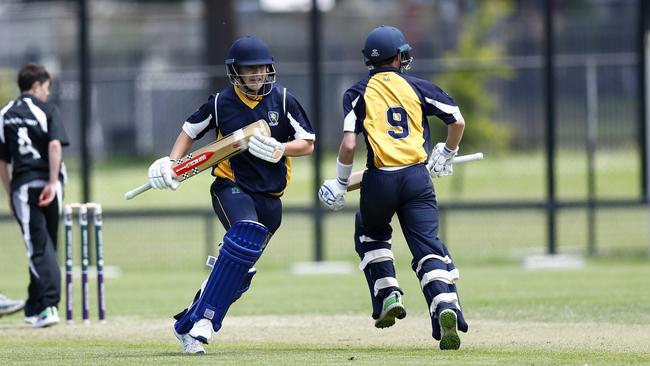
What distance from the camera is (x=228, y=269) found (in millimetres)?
7676

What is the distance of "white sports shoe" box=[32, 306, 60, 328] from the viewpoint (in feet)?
32.9

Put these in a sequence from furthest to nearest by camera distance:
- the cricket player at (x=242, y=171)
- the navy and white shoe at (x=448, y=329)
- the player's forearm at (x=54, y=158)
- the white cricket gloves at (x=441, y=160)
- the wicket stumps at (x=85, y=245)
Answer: the player's forearm at (x=54, y=158)
the wicket stumps at (x=85, y=245)
the white cricket gloves at (x=441, y=160)
the cricket player at (x=242, y=171)
the navy and white shoe at (x=448, y=329)

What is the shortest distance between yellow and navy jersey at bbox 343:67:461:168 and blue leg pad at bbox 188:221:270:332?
2.83ft

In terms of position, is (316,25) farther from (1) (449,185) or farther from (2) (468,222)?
(1) (449,185)

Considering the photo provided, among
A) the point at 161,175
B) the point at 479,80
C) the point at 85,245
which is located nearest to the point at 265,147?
the point at 161,175

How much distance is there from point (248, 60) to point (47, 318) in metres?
3.24

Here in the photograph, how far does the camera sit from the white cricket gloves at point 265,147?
7.70 meters

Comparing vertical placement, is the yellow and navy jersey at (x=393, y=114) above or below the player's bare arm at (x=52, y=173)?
above

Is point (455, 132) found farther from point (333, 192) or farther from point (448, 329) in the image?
point (448, 329)

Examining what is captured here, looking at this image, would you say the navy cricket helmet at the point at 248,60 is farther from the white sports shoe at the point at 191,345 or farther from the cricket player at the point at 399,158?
the white sports shoe at the point at 191,345

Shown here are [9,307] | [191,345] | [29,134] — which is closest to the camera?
[191,345]

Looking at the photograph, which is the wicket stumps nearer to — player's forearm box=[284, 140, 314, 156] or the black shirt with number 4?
the black shirt with number 4

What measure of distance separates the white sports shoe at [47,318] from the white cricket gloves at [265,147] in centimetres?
309

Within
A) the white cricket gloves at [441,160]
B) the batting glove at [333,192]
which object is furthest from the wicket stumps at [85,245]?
the white cricket gloves at [441,160]
